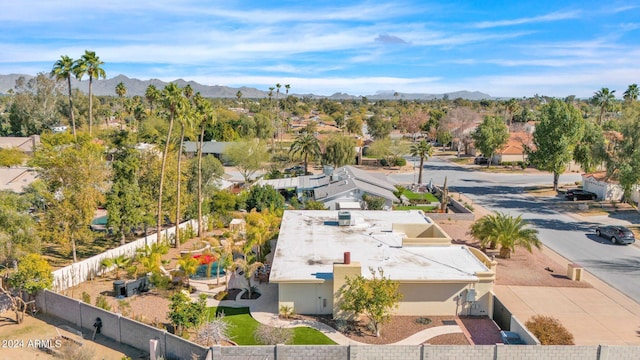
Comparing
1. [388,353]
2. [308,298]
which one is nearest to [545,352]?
[388,353]

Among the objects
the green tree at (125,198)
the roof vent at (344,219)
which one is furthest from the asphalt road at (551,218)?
the green tree at (125,198)

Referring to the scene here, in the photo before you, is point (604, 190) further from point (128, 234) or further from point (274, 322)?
point (128, 234)

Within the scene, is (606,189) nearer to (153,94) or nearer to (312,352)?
(312,352)

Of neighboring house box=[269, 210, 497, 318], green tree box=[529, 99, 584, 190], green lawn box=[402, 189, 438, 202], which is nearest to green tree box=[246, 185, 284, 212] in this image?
neighboring house box=[269, 210, 497, 318]

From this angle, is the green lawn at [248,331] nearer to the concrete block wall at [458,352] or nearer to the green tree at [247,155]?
the concrete block wall at [458,352]

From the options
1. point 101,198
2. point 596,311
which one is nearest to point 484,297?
point 596,311
